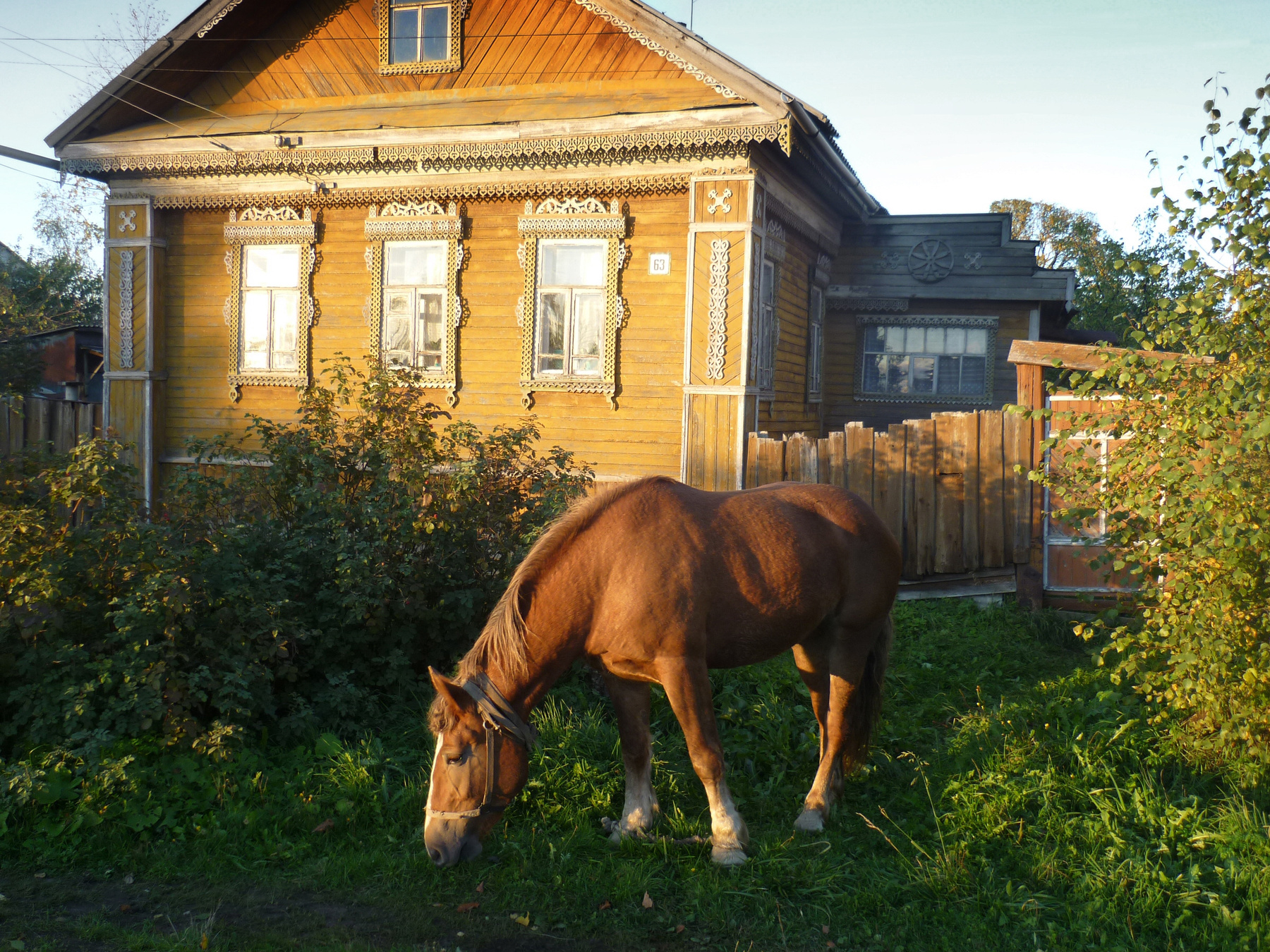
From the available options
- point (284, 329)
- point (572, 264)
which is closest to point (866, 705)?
point (572, 264)

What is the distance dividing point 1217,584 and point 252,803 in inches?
190

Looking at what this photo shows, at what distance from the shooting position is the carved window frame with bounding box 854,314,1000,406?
14.4 meters

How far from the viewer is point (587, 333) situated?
1136 cm

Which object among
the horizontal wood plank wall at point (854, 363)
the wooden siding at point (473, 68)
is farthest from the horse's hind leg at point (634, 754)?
the horizontal wood plank wall at point (854, 363)

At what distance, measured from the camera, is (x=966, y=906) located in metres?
3.70

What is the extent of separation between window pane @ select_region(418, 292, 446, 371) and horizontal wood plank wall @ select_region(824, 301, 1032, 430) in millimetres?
6259

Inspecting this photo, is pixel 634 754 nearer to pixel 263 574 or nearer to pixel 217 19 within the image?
pixel 263 574

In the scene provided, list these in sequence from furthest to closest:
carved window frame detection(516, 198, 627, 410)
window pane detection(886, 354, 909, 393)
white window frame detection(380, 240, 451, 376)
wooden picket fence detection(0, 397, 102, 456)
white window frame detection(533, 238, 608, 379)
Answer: window pane detection(886, 354, 909, 393) → white window frame detection(380, 240, 451, 376) → white window frame detection(533, 238, 608, 379) → carved window frame detection(516, 198, 627, 410) → wooden picket fence detection(0, 397, 102, 456)

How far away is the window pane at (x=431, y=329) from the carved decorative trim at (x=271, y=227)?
72.1 inches

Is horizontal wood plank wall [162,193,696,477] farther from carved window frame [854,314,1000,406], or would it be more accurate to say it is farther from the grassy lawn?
the grassy lawn

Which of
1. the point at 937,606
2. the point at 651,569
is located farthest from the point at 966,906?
the point at 937,606

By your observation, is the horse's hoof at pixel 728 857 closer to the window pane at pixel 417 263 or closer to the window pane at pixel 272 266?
the window pane at pixel 417 263

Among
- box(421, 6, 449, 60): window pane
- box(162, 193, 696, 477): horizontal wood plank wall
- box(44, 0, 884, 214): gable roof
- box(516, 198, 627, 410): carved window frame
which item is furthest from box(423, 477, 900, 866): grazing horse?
box(421, 6, 449, 60): window pane

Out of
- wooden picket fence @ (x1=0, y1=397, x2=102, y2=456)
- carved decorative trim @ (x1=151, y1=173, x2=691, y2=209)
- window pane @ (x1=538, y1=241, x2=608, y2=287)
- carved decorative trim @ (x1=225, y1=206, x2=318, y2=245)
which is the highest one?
carved decorative trim @ (x1=151, y1=173, x2=691, y2=209)
